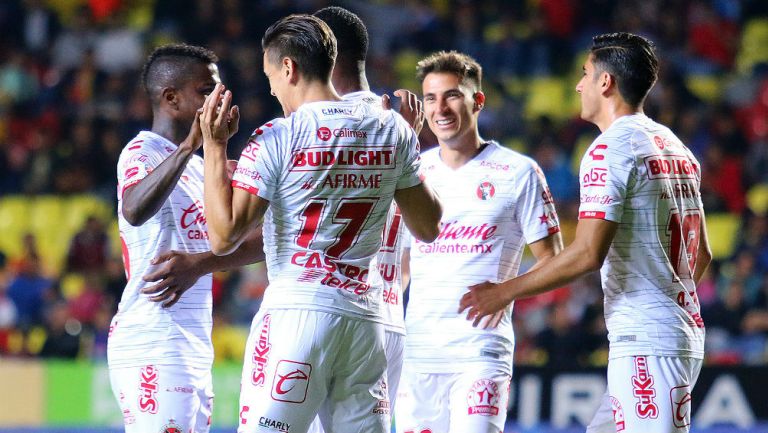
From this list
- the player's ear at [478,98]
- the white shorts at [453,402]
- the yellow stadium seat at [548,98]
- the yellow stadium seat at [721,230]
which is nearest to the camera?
the white shorts at [453,402]

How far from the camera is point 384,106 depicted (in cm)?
508

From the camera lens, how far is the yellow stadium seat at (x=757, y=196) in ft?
45.1

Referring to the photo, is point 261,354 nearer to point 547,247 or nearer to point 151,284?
point 151,284

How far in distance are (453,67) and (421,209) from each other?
64.4 inches

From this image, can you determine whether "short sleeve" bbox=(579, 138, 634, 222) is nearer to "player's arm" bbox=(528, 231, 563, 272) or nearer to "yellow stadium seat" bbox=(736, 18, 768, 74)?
"player's arm" bbox=(528, 231, 563, 272)

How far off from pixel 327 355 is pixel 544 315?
7130 mm

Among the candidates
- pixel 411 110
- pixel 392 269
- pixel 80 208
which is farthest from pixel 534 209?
pixel 80 208

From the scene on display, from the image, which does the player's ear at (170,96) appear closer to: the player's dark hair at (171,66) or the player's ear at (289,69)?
the player's dark hair at (171,66)

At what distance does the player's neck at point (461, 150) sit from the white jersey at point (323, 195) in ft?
5.48

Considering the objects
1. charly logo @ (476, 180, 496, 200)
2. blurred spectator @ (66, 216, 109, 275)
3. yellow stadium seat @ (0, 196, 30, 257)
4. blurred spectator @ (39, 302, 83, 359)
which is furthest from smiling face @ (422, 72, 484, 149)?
yellow stadium seat @ (0, 196, 30, 257)

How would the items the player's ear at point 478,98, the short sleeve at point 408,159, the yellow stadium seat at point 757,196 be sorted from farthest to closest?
the yellow stadium seat at point 757,196 → the player's ear at point 478,98 → the short sleeve at point 408,159

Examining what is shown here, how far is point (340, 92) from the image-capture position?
531cm

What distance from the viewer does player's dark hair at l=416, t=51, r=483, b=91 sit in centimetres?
657

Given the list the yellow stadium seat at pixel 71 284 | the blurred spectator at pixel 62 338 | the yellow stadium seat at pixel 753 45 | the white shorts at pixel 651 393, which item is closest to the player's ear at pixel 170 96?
the white shorts at pixel 651 393
